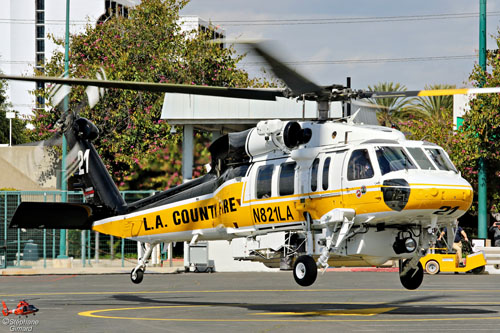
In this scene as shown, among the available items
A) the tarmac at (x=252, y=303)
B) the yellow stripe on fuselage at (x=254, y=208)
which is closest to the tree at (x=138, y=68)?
the tarmac at (x=252, y=303)

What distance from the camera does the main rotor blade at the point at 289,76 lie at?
1454cm

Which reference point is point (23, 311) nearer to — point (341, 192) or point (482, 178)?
point (341, 192)

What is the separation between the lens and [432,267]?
111 feet

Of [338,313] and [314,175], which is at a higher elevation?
[314,175]

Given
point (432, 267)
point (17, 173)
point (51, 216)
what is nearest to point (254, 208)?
point (51, 216)

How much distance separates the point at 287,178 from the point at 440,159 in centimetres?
345

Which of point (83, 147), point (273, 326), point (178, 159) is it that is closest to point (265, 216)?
point (273, 326)

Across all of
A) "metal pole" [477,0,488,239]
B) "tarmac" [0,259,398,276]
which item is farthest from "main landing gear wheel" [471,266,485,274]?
"tarmac" [0,259,398,276]

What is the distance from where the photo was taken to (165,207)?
21906 mm

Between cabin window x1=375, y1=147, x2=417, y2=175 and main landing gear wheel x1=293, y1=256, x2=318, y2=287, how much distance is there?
2503 millimetres

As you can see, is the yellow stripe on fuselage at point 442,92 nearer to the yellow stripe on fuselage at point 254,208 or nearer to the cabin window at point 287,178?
the yellow stripe on fuselage at point 254,208

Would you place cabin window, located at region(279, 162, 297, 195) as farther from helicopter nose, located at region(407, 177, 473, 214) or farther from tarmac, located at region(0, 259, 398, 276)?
tarmac, located at region(0, 259, 398, 276)

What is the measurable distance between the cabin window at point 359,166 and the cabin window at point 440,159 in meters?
1.35

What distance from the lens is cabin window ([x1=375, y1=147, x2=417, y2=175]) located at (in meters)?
17.0
